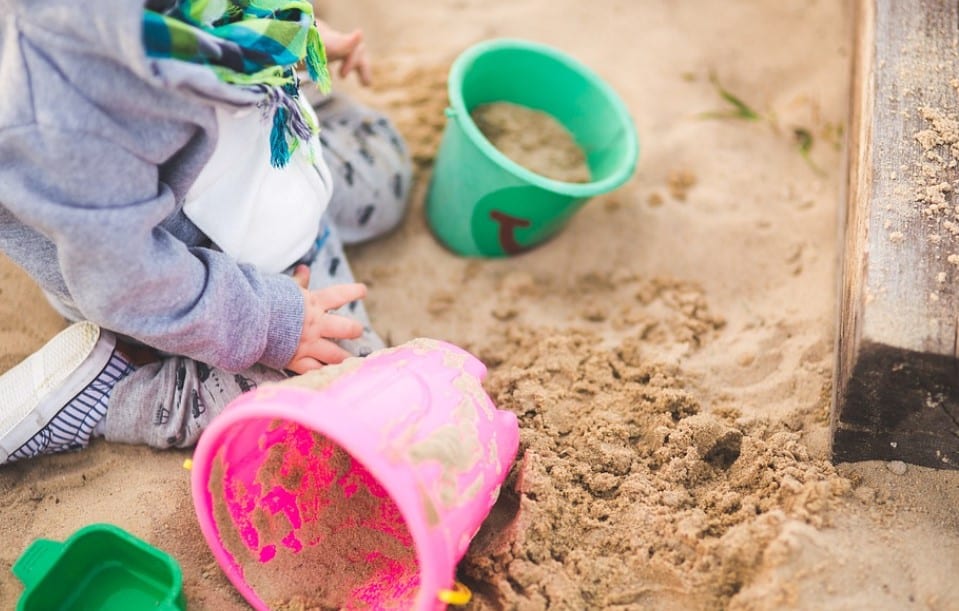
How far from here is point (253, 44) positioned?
117cm

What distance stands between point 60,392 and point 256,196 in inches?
18.1

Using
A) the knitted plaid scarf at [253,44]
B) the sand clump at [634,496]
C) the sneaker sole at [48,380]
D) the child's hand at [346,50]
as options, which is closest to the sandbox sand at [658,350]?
the sand clump at [634,496]

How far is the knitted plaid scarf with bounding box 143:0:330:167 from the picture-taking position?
3.45 ft

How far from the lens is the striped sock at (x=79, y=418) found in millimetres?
1398

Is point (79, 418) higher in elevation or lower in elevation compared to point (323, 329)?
lower

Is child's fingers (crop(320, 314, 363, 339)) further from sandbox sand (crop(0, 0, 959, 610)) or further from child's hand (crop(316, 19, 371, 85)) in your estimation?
child's hand (crop(316, 19, 371, 85))

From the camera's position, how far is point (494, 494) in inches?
48.1

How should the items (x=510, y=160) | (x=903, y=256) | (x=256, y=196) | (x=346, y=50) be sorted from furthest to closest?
(x=346, y=50)
(x=510, y=160)
(x=256, y=196)
(x=903, y=256)

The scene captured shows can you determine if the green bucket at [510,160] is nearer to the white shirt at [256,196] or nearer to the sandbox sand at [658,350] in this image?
the sandbox sand at [658,350]

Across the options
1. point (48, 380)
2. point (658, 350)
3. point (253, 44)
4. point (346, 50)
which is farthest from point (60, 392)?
point (658, 350)

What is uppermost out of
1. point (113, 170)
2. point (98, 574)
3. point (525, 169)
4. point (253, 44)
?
point (253, 44)

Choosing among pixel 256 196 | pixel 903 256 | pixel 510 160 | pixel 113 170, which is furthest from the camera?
pixel 510 160

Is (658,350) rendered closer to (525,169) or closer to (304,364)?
(525,169)

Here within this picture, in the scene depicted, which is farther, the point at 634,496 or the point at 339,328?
the point at 339,328
